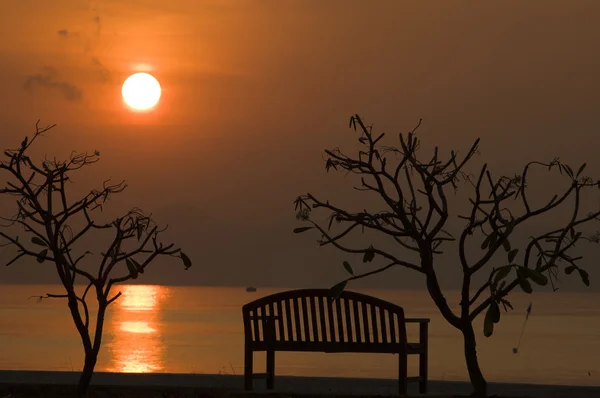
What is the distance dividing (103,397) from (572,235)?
5577 millimetres

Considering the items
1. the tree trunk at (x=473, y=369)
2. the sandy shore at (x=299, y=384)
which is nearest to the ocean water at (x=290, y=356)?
the sandy shore at (x=299, y=384)

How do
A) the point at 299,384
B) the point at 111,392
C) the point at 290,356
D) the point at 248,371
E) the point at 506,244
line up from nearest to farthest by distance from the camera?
the point at 506,244
the point at 111,392
the point at 248,371
the point at 299,384
the point at 290,356

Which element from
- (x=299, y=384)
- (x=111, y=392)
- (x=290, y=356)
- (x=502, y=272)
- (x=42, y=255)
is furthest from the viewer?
(x=290, y=356)

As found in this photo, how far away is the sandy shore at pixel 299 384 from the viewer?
13.5 meters

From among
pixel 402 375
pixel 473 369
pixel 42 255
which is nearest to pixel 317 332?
pixel 402 375

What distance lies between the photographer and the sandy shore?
13.5 m

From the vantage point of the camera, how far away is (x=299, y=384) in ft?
48.9

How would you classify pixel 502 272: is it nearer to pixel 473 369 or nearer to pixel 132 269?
pixel 473 369

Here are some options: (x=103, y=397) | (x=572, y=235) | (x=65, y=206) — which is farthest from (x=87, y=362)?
(x=572, y=235)

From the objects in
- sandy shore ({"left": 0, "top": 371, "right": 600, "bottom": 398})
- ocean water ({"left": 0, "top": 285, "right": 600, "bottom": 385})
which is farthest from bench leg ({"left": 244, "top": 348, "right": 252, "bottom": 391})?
ocean water ({"left": 0, "top": 285, "right": 600, "bottom": 385})

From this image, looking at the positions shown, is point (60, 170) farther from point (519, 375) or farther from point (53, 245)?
point (519, 375)

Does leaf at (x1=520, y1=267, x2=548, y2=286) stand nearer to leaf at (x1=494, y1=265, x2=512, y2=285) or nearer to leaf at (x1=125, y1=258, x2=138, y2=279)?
leaf at (x1=494, y1=265, x2=512, y2=285)

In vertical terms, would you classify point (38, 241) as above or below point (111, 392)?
above

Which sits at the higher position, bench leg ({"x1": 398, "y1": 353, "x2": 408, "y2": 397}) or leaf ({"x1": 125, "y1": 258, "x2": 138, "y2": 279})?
leaf ({"x1": 125, "y1": 258, "x2": 138, "y2": 279})
